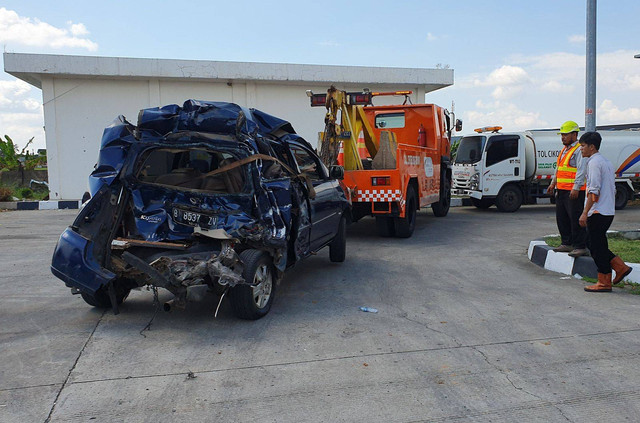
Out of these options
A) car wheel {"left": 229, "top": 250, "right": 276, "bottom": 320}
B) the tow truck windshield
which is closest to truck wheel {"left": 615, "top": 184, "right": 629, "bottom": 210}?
the tow truck windshield

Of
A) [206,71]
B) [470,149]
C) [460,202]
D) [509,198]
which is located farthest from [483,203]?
[206,71]

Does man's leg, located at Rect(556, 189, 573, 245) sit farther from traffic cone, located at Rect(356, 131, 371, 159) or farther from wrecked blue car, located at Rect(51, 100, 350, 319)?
traffic cone, located at Rect(356, 131, 371, 159)

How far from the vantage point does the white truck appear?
50.8ft

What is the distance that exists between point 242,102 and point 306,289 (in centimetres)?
1435

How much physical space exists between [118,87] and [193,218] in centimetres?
1560

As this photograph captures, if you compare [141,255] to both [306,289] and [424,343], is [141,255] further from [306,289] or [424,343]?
[424,343]

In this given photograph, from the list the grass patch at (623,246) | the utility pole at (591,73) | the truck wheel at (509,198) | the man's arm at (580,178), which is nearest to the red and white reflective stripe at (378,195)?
the grass patch at (623,246)

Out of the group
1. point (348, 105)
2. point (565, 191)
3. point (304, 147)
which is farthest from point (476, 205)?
point (304, 147)

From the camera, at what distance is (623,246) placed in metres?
8.37

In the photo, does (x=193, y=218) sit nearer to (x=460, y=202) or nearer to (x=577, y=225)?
(x=577, y=225)

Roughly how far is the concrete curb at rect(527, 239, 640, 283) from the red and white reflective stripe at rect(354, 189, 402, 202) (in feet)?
8.18

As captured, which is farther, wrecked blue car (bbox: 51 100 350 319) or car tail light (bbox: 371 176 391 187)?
car tail light (bbox: 371 176 391 187)

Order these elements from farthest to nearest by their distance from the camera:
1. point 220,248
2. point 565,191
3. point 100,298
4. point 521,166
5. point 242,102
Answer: point 242,102 < point 521,166 < point 565,191 < point 100,298 < point 220,248

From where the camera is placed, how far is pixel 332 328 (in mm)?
5043
